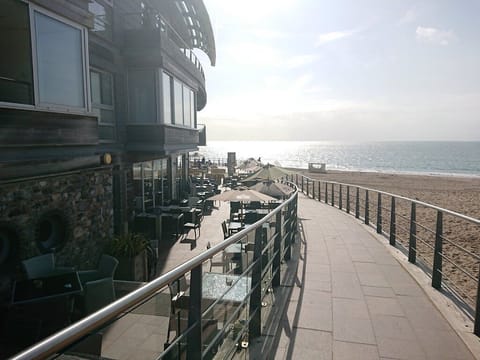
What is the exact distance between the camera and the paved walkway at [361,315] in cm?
329

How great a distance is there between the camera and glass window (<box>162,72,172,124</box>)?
1077 cm

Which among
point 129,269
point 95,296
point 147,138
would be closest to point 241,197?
point 147,138

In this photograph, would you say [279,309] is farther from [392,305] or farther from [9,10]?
[9,10]

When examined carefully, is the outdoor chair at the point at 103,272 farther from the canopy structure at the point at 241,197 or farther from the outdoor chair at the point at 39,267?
the canopy structure at the point at 241,197

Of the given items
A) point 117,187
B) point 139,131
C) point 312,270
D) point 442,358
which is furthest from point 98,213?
point 442,358

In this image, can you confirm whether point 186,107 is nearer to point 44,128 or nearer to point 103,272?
point 44,128

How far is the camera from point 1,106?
4730 mm

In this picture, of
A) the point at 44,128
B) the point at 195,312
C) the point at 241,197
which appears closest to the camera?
the point at 195,312

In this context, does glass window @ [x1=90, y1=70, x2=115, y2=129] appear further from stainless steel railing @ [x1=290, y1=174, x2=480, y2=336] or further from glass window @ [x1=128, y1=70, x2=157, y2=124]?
stainless steel railing @ [x1=290, y1=174, x2=480, y2=336]

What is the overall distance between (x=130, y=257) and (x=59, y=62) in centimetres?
383

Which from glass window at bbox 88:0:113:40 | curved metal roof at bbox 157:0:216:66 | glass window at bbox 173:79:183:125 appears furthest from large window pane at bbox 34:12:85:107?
curved metal roof at bbox 157:0:216:66

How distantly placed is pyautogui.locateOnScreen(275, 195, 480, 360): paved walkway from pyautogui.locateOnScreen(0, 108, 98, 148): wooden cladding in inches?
185

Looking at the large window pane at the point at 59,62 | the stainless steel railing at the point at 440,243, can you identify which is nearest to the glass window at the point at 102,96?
the large window pane at the point at 59,62

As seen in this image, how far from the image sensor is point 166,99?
1104cm
